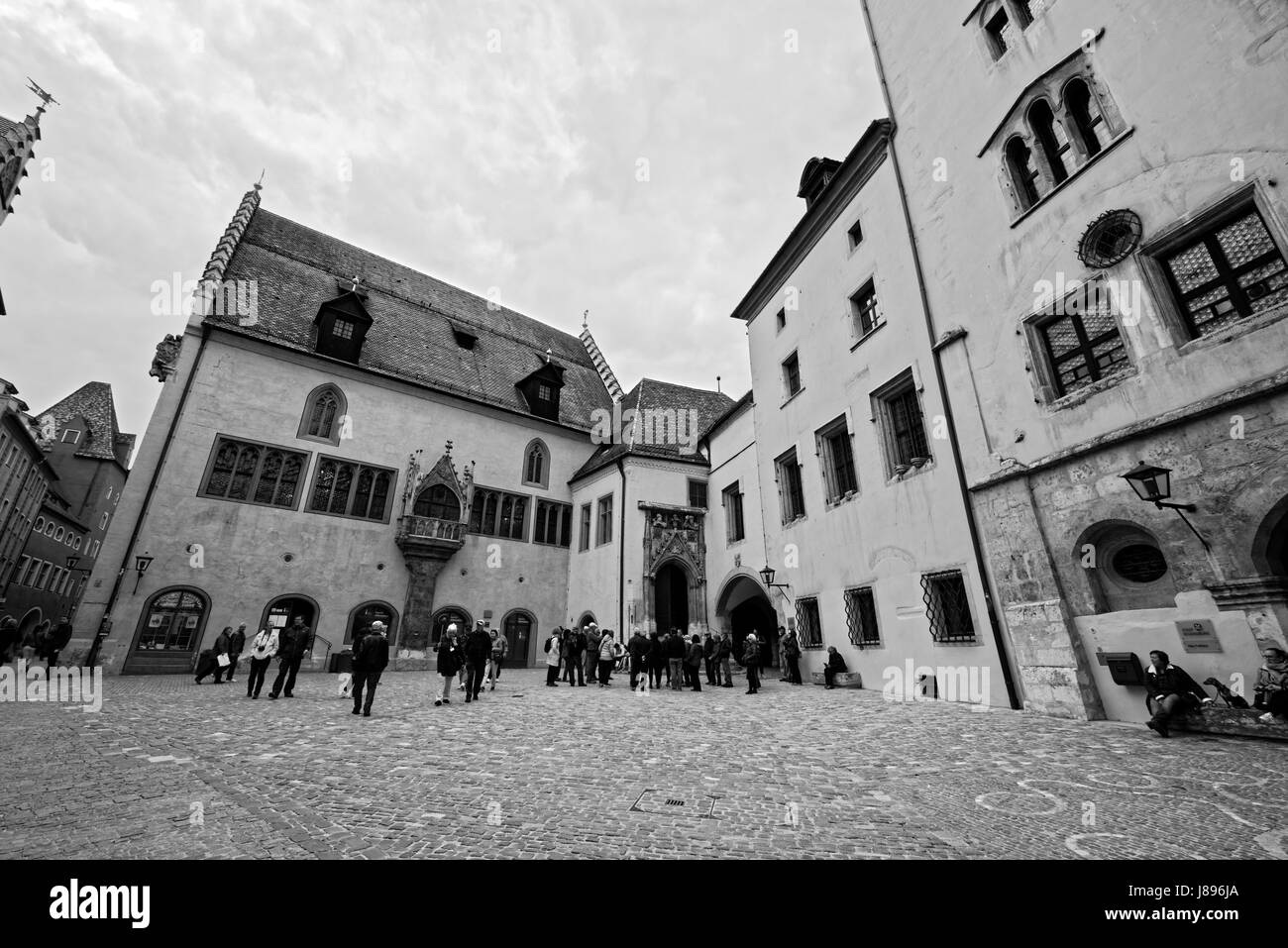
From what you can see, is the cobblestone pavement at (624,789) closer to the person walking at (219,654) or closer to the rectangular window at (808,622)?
the person walking at (219,654)

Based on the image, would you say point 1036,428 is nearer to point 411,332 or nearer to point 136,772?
point 136,772

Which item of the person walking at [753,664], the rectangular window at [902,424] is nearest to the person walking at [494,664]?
the person walking at [753,664]

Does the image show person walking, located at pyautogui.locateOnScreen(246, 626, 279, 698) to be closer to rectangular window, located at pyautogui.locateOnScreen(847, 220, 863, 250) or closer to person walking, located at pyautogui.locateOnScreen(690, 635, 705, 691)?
person walking, located at pyautogui.locateOnScreen(690, 635, 705, 691)

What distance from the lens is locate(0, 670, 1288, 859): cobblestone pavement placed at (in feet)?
11.2

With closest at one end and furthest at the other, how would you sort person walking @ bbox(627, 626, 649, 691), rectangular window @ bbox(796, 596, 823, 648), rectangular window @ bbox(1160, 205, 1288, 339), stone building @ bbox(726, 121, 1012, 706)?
rectangular window @ bbox(1160, 205, 1288, 339) < stone building @ bbox(726, 121, 1012, 706) < person walking @ bbox(627, 626, 649, 691) < rectangular window @ bbox(796, 596, 823, 648)

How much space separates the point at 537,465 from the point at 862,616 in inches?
698

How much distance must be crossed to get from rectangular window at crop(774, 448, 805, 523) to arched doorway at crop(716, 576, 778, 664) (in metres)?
3.72

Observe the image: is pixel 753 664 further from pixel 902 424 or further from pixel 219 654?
pixel 219 654

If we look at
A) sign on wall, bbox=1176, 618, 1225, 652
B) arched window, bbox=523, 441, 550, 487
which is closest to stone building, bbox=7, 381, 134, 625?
arched window, bbox=523, 441, 550, 487

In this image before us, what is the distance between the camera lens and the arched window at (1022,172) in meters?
10.4

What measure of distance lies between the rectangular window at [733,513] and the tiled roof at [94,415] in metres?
55.6

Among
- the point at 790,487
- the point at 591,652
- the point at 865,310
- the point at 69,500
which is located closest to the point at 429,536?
the point at 591,652

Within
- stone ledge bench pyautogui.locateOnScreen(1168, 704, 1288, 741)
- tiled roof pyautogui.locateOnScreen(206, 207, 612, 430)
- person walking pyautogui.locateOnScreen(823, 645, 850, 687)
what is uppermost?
tiled roof pyautogui.locateOnScreen(206, 207, 612, 430)

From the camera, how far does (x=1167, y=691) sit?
6.91 meters
